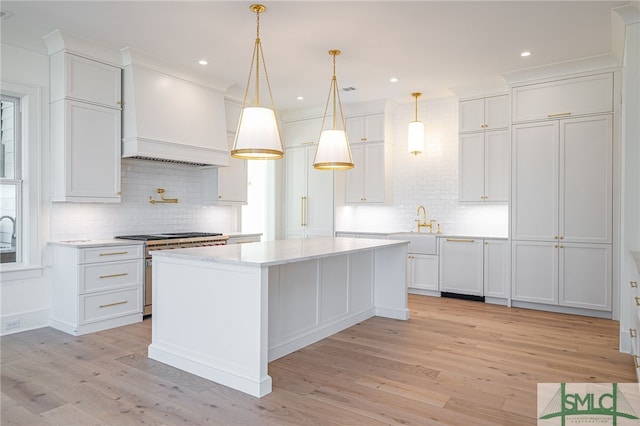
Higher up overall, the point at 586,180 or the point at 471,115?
the point at 471,115

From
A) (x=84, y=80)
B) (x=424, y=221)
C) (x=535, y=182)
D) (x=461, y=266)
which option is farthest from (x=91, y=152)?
(x=535, y=182)

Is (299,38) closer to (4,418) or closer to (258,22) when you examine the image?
(258,22)

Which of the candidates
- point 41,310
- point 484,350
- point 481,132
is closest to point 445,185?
point 481,132

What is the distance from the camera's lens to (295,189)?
A: 7418 millimetres

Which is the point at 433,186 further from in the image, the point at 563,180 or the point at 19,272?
the point at 19,272

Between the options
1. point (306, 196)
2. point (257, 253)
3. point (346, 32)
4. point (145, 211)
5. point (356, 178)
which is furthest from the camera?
point (306, 196)

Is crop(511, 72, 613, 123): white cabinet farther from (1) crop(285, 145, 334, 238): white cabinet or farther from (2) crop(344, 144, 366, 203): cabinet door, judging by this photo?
(1) crop(285, 145, 334, 238): white cabinet

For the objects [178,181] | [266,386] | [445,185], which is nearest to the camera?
[266,386]

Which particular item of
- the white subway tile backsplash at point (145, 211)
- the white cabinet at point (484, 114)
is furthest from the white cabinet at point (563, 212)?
the white subway tile backsplash at point (145, 211)

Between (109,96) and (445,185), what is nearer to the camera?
(109,96)

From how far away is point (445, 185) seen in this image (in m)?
6.49

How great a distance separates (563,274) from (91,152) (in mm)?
5453

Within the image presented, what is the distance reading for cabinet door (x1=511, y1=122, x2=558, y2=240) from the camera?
5148mm

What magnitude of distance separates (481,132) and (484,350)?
3231 mm
